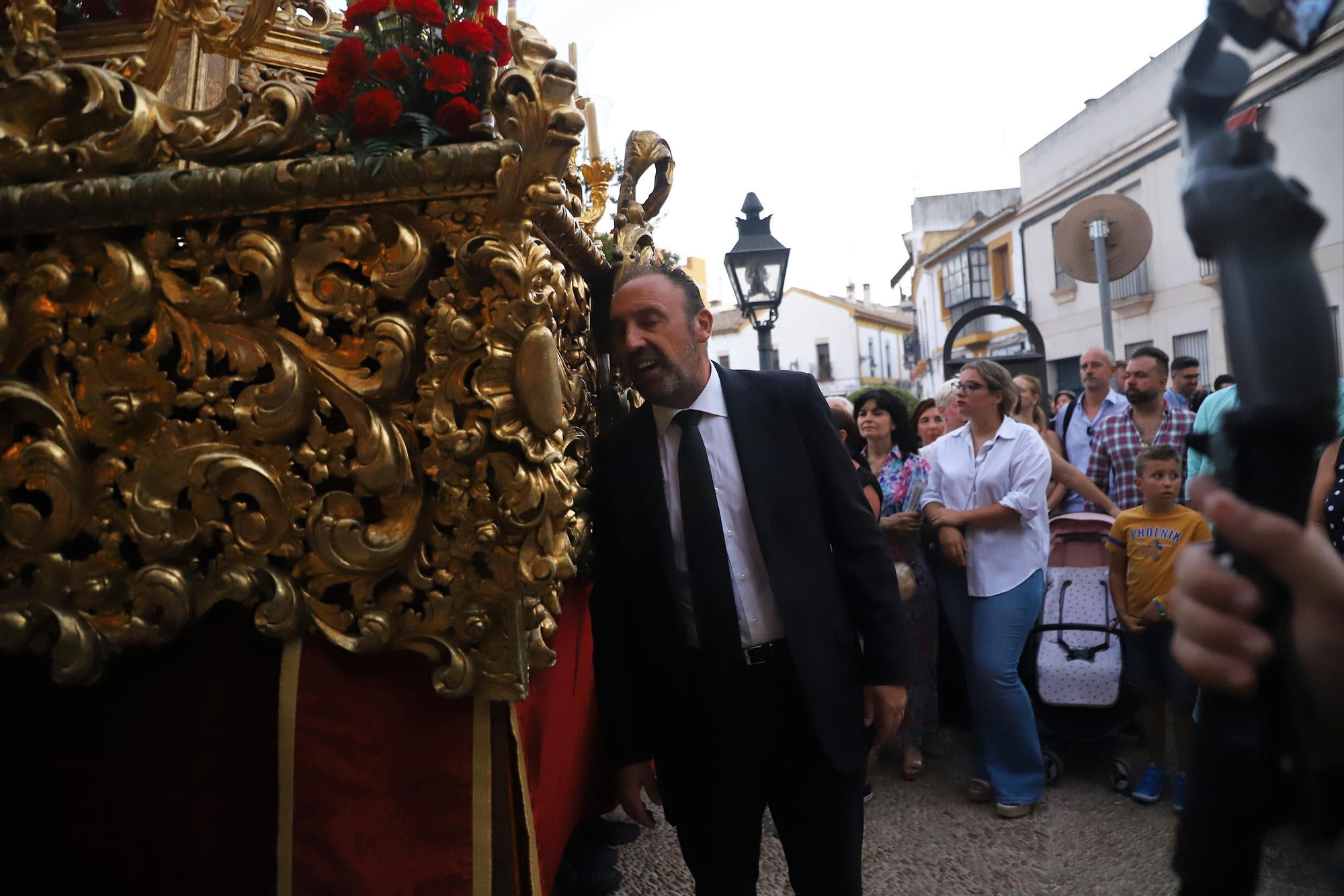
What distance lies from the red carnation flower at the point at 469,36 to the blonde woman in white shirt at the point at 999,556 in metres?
2.78

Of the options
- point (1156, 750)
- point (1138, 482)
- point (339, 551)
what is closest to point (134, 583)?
point (339, 551)

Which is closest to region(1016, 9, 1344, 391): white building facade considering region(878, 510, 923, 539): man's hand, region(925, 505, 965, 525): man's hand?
region(925, 505, 965, 525): man's hand

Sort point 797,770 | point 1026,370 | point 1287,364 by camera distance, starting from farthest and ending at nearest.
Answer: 1. point 1026,370
2. point 797,770
3. point 1287,364

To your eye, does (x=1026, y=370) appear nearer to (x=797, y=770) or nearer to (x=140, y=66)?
(x=797, y=770)

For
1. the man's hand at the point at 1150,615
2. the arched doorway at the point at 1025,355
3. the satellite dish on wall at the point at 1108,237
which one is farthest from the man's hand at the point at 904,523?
the satellite dish on wall at the point at 1108,237

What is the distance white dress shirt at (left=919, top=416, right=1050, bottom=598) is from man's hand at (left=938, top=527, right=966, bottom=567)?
0.09ft

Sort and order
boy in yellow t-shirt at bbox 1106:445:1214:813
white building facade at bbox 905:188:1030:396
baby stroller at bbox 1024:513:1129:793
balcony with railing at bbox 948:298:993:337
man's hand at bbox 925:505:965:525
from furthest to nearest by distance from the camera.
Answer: balcony with railing at bbox 948:298:993:337, white building facade at bbox 905:188:1030:396, baby stroller at bbox 1024:513:1129:793, man's hand at bbox 925:505:965:525, boy in yellow t-shirt at bbox 1106:445:1214:813

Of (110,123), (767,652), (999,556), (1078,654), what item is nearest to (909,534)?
(999,556)

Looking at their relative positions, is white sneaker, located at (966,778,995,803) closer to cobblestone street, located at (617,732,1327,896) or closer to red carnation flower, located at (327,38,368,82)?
cobblestone street, located at (617,732,1327,896)

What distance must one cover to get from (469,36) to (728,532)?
3.74 ft

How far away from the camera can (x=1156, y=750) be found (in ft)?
11.9

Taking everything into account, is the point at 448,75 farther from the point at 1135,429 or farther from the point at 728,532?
the point at 1135,429

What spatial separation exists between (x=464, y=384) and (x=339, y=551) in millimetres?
397

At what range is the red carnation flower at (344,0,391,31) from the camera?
5.61 feet
